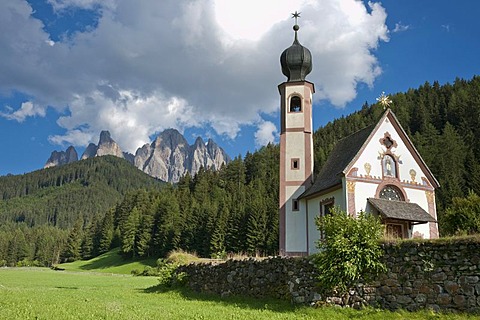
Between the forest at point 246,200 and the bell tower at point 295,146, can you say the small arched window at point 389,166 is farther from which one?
the bell tower at point 295,146

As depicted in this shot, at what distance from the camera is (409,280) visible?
12.6m

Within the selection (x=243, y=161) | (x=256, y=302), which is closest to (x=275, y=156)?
(x=243, y=161)

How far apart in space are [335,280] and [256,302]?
3332mm

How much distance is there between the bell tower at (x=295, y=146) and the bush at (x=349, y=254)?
1588 cm

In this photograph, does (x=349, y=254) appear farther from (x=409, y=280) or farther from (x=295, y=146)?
(x=295, y=146)

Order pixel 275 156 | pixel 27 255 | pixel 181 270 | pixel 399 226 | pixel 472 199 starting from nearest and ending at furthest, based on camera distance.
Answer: pixel 181 270 < pixel 399 226 < pixel 472 199 < pixel 275 156 < pixel 27 255

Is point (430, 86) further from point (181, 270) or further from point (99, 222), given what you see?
point (181, 270)

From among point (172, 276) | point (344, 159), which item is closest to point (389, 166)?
point (344, 159)

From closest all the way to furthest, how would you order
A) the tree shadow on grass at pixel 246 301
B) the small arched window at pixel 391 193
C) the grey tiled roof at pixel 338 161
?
the tree shadow on grass at pixel 246 301
the small arched window at pixel 391 193
the grey tiled roof at pixel 338 161

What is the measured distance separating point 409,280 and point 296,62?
79.3 feet

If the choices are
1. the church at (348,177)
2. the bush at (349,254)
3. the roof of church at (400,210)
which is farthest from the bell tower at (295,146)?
the bush at (349,254)

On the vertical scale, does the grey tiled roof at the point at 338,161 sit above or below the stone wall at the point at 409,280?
above

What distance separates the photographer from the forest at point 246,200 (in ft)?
218

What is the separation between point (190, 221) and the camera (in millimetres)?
81250
